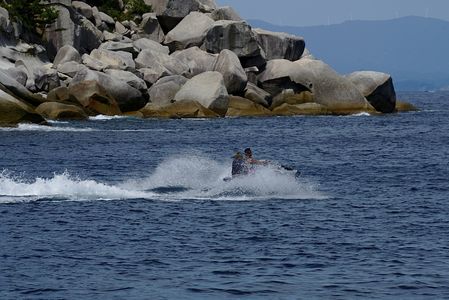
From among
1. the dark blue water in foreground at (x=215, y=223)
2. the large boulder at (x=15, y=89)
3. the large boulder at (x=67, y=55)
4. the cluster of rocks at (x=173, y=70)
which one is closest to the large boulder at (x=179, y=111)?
the cluster of rocks at (x=173, y=70)

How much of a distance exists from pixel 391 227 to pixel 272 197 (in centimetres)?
692

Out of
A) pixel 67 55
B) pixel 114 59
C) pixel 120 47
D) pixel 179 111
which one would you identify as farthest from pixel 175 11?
pixel 179 111

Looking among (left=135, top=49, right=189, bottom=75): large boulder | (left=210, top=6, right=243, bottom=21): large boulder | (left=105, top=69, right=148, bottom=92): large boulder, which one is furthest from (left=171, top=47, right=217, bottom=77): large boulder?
(left=105, top=69, right=148, bottom=92): large boulder

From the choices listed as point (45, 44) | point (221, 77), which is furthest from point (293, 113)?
point (45, 44)

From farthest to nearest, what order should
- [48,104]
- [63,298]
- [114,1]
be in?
[114,1] → [48,104] → [63,298]

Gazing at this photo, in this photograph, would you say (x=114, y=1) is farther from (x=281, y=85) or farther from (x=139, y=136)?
(x=139, y=136)

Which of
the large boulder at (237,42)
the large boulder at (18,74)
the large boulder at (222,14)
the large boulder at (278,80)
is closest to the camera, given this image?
the large boulder at (18,74)

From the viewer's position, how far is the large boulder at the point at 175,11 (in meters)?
93.5

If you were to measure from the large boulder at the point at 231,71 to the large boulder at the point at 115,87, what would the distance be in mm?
7268

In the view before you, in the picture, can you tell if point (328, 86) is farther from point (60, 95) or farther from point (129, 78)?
point (60, 95)

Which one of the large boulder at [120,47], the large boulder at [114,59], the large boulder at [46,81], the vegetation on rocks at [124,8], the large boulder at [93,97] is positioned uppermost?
the vegetation on rocks at [124,8]

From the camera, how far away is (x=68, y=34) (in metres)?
85.2

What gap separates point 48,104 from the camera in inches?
2788

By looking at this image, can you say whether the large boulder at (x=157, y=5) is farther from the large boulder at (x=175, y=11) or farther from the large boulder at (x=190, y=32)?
the large boulder at (x=190, y=32)
